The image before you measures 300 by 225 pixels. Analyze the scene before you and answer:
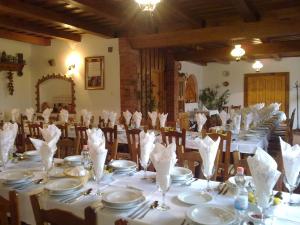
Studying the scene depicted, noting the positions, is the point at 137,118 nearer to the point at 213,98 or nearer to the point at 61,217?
the point at 61,217

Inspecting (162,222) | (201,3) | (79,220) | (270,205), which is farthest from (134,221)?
(201,3)

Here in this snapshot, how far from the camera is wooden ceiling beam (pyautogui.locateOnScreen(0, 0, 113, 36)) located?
14.2 feet

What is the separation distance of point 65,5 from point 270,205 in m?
→ 4.36

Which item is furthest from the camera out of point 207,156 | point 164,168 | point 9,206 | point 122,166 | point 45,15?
point 45,15

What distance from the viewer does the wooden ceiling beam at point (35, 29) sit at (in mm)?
5314

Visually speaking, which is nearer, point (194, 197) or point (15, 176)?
point (194, 197)

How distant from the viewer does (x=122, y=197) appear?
1713mm

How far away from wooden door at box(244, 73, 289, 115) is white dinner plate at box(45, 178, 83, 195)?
32.1ft

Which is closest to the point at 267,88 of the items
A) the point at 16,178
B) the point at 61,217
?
the point at 16,178

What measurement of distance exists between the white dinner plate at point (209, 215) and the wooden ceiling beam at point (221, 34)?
4.13 meters

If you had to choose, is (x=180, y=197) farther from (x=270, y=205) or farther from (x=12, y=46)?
(x=12, y=46)

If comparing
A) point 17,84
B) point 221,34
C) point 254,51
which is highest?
point 254,51

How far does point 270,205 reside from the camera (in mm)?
1534

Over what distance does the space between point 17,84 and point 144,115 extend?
3.04 meters
